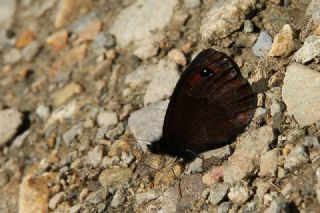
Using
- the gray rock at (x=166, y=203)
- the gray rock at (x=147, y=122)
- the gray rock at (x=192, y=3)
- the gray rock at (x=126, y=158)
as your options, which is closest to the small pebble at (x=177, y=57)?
the gray rock at (x=147, y=122)

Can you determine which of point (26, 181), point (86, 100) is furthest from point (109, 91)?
point (26, 181)

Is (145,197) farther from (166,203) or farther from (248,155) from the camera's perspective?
(248,155)

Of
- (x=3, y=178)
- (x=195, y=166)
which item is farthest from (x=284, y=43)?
(x=3, y=178)

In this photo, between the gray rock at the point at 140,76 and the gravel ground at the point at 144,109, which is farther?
the gray rock at the point at 140,76

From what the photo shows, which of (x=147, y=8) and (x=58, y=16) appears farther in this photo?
(x=58, y=16)

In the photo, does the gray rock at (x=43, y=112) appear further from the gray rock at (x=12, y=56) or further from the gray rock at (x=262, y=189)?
the gray rock at (x=262, y=189)

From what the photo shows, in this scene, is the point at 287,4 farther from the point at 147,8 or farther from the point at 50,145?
the point at 50,145
